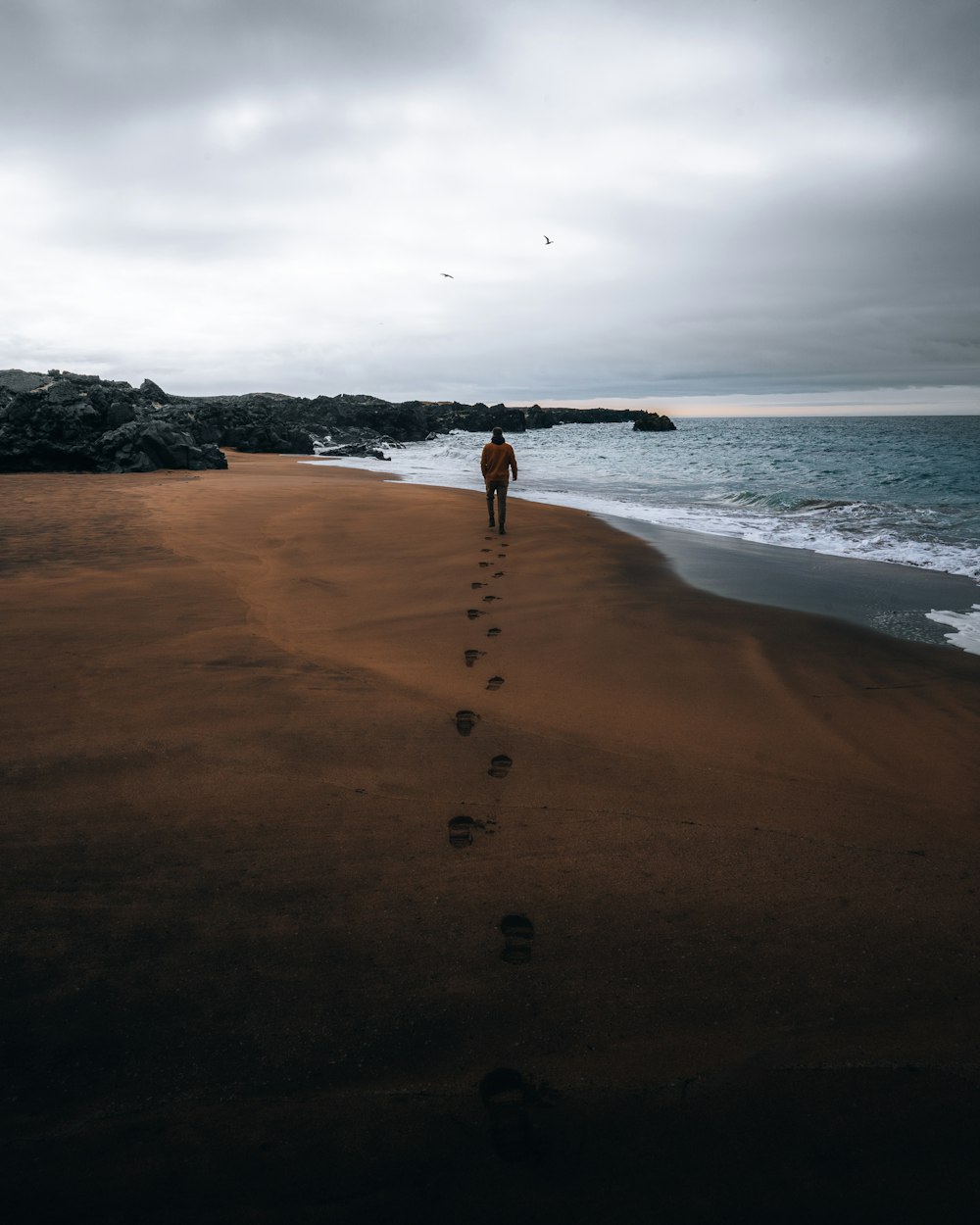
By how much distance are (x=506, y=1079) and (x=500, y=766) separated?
1566 millimetres

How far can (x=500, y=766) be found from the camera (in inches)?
127

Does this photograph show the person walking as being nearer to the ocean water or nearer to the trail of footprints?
the ocean water

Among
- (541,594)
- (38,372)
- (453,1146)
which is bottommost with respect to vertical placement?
(453,1146)

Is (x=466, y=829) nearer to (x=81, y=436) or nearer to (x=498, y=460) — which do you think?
(x=498, y=460)

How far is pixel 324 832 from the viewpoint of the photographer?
105 inches

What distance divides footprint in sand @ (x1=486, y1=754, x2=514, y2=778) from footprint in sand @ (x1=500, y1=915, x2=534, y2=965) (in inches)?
35.9

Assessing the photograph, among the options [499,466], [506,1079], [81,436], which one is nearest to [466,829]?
[506,1079]

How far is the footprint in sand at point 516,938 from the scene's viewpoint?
2.12 m

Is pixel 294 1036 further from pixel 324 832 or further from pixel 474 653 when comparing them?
pixel 474 653

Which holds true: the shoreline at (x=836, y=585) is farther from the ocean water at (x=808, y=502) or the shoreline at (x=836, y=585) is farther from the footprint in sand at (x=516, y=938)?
the footprint in sand at (x=516, y=938)

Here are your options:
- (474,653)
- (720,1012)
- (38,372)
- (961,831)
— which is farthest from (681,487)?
(38,372)

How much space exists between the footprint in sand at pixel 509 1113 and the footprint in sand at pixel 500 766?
1465mm

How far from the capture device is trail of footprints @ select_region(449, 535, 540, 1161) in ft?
5.23

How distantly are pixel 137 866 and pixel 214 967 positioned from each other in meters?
0.62
